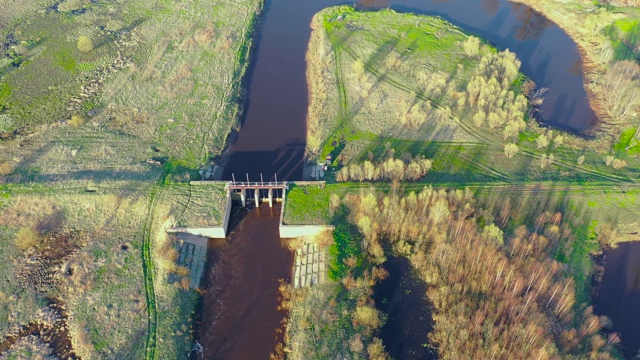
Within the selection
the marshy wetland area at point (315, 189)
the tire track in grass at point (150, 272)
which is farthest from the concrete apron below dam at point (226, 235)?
the tire track in grass at point (150, 272)

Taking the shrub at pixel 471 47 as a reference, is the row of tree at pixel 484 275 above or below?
below

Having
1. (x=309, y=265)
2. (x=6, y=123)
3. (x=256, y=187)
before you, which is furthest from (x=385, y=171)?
(x=6, y=123)

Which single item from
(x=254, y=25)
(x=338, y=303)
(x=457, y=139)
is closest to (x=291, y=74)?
(x=254, y=25)

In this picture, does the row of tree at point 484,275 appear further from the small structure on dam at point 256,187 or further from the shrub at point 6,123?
the shrub at point 6,123

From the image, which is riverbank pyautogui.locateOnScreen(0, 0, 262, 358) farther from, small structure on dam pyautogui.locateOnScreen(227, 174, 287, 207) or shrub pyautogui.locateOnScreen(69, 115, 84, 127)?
small structure on dam pyautogui.locateOnScreen(227, 174, 287, 207)

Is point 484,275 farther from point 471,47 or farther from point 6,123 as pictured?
point 6,123

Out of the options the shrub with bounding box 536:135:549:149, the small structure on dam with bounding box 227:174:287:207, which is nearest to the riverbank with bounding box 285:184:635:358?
the small structure on dam with bounding box 227:174:287:207
